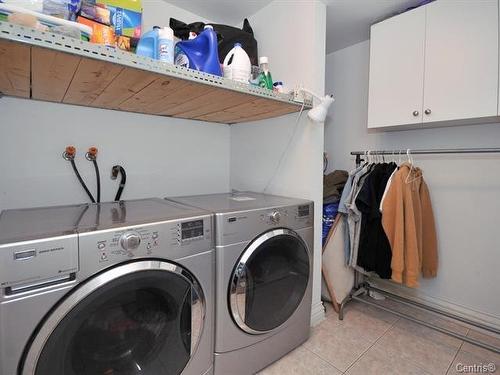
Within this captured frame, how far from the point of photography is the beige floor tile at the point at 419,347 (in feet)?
4.48

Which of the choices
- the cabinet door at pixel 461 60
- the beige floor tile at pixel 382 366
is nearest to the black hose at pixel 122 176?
the beige floor tile at pixel 382 366

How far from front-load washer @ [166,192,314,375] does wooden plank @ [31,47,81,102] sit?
74 centimetres

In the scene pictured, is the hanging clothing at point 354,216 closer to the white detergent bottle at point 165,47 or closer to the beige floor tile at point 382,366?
the beige floor tile at point 382,366

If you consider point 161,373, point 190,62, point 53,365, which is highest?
point 190,62

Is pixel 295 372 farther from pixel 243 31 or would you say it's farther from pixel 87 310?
pixel 243 31

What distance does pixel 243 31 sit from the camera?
5.42 ft

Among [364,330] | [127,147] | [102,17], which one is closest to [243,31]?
[102,17]

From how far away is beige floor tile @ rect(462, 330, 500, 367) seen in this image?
1405 mm

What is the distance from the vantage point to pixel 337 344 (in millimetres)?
1513

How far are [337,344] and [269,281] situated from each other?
Answer: 2.18ft

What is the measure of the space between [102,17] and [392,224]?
1.83 metres

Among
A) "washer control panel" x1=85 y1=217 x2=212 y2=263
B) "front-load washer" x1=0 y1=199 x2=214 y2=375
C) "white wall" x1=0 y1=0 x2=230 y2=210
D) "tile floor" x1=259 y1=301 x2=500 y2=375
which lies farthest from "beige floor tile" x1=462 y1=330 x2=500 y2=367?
"white wall" x1=0 y1=0 x2=230 y2=210

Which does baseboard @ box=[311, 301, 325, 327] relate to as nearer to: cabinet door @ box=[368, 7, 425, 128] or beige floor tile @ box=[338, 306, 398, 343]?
beige floor tile @ box=[338, 306, 398, 343]

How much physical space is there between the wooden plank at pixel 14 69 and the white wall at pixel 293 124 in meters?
1.31
